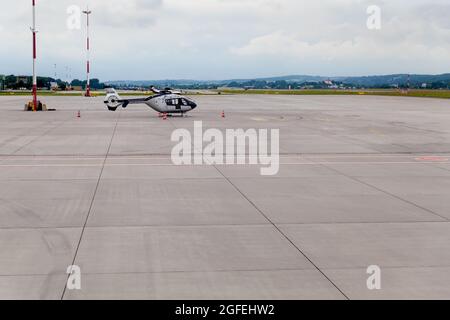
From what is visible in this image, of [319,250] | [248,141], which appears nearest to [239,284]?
[319,250]

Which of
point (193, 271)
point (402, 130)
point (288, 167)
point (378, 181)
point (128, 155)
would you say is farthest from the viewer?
point (402, 130)

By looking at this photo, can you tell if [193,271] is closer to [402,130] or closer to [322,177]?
[322,177]

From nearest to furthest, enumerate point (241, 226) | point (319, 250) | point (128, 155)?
1. point (319, 250)
2. point (241, 226)
3. point (128, 155)

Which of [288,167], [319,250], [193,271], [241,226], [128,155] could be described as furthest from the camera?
[128,155]

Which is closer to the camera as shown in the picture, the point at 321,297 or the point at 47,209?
the point at 321,297

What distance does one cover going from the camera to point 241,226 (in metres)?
11.8

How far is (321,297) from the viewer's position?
7.81m
